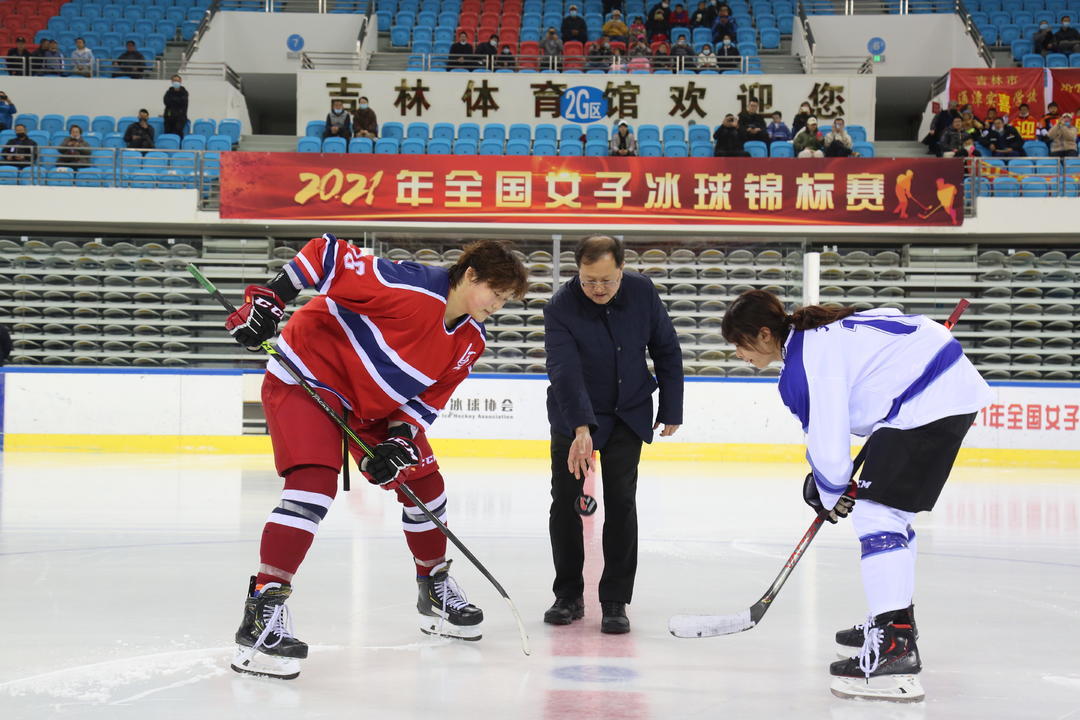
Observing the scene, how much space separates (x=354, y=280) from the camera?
10.3 feet

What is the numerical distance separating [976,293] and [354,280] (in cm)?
1176

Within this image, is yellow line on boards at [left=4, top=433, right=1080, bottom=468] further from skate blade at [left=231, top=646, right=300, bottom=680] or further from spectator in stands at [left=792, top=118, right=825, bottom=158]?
skate blade at [left=231, top=646, right=300, bottom=680]

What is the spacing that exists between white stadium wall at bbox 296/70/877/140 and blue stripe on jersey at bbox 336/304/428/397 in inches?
508

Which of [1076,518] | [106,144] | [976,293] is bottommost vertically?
[1076,518]

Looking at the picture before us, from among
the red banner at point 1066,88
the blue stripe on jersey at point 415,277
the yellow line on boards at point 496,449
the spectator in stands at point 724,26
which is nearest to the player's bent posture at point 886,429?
the blue stripe on jersey at point 415,277

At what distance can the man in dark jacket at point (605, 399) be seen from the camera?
3768mm

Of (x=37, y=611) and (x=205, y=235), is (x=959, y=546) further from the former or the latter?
(x=205, y=235)

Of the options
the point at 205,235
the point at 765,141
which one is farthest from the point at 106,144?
the point at 765,141

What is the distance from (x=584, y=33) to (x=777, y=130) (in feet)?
14.6

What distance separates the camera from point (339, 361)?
3289mm

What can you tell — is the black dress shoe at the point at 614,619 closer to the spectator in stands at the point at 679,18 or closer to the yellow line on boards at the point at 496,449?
the yellow line on boards at the point at 496,449

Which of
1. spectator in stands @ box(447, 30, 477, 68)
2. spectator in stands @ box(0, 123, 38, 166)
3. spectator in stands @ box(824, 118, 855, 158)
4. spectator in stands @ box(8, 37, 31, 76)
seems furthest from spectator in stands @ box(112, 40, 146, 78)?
spectator in stands @ box(824, 118, 855, 158)

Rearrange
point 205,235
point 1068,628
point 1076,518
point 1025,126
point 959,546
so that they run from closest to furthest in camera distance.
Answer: point 1068,628 → point 959,546 → point 1076,518 → point 205,235 → point 1025,126

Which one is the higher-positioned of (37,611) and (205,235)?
(205,235)
